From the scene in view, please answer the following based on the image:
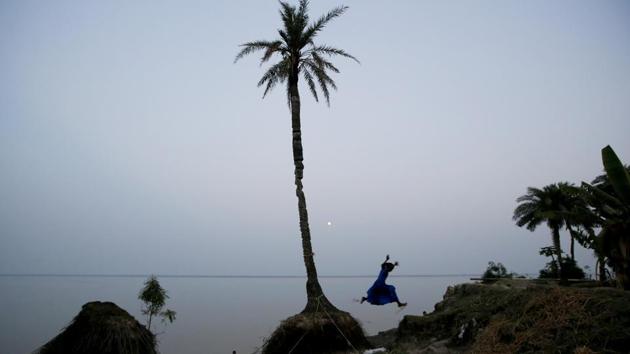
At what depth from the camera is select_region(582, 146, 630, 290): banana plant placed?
8.01 metres

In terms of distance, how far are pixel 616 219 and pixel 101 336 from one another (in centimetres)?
1298

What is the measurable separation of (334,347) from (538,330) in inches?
391

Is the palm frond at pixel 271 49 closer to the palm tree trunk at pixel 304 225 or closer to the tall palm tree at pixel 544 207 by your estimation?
the palm tree trunk at pixel 304 225

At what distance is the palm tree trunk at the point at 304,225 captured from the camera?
16.0 m

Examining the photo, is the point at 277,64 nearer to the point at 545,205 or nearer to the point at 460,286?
the point at 460,286

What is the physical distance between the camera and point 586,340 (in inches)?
206

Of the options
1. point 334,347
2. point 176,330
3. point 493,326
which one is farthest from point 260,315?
point 493,326

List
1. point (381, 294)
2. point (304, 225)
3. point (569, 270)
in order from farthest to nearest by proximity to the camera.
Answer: point (569, 270)
point (304, 225)
point (381, 294)

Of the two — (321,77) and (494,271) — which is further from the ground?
(321,77)

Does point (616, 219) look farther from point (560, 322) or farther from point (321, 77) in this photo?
point (321, 77)

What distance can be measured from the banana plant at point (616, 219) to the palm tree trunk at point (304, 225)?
10.7 metres

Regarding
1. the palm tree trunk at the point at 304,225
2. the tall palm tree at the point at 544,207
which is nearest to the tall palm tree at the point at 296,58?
the palm tree trunk at the point at 304,225

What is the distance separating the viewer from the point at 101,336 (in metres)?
8.24

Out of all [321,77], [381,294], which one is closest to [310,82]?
[321,77]
